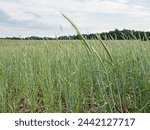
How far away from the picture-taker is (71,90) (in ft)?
6.29

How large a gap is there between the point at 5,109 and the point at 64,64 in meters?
0.56

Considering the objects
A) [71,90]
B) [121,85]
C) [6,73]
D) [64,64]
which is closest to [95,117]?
[71,90]

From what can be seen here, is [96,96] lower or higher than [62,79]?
lower

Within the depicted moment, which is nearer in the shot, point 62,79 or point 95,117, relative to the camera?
point 95,117

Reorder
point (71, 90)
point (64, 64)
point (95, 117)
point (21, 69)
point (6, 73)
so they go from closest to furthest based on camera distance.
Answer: point (95, 117)
point (71, 90)
point (64, 64)
point (21, 69)
point (6, 73)

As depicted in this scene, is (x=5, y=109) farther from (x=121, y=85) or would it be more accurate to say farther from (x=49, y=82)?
(x=121, y=85)

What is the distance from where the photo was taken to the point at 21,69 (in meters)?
2.56

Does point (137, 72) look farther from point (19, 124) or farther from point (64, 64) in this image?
point (19, 124)

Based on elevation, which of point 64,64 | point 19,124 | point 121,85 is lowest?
point 19,124

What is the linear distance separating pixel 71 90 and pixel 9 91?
2.89ft

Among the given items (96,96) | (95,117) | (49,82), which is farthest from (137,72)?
(49,82)

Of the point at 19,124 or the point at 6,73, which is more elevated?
the point at 6,73

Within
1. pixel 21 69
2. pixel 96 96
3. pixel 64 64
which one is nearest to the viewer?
pixel 96 96

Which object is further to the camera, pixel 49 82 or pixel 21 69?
pixel 21 69
